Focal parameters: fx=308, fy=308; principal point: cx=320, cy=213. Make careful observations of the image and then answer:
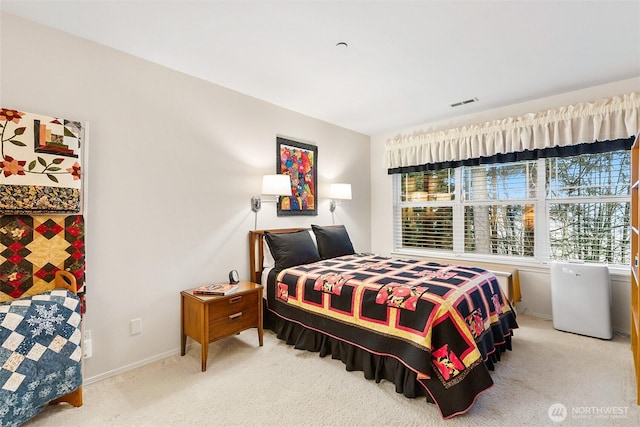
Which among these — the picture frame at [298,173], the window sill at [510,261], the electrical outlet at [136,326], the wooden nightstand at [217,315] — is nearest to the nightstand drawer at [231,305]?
the wooden nightstand at [217,315]

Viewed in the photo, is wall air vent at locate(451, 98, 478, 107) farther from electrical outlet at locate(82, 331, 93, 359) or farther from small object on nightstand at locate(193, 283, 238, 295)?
electrical outlet at locate(82, 331, 93, 359)

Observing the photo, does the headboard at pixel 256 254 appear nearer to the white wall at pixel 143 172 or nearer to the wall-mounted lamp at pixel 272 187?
the white wall at pixel 143 172

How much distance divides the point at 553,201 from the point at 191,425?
3.99 meters

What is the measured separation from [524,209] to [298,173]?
2.75 meters

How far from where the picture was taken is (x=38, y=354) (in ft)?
5.47

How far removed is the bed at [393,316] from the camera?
1852mm

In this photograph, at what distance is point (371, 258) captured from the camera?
3.45 metres

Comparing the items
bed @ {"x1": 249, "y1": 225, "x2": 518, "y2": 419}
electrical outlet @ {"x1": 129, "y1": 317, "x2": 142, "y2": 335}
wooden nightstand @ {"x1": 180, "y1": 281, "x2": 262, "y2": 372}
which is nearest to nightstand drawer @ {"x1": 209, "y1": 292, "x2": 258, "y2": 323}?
wooden nightstand @ {"x1": 180, "y1": 281, "x2": 262, "y2": 372}

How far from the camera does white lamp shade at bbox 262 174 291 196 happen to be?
325 cm

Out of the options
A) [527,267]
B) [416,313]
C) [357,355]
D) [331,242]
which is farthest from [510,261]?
[357,355]

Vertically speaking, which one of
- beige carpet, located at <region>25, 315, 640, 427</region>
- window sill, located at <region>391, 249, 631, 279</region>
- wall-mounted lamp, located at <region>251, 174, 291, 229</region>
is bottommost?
beige carpet, located at <region>25, 315, 640, 427</region>

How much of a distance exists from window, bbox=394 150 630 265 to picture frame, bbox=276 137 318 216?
1470 millimetres

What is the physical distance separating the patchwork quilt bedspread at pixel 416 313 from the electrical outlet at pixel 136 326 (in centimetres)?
110

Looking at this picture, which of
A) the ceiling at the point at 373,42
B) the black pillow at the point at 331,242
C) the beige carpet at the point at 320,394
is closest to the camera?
the beige carpet at the point at 320,394
